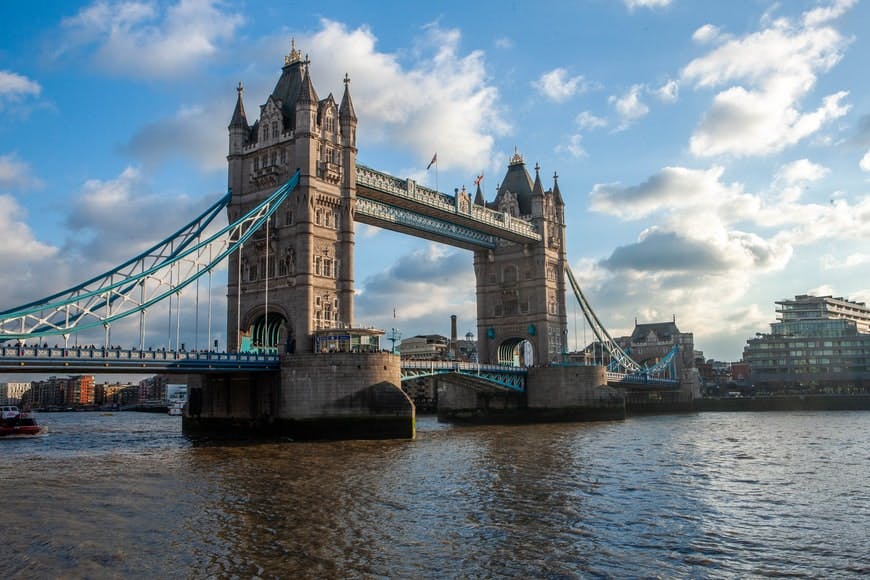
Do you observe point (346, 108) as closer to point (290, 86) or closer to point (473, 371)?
point (290, 86)

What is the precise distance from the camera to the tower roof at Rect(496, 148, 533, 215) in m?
83.9

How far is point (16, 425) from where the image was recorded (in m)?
65.6

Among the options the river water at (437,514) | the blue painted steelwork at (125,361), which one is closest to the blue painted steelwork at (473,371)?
the blue painted steelwork at (125,361)

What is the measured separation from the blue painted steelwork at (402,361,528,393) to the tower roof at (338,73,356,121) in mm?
19308

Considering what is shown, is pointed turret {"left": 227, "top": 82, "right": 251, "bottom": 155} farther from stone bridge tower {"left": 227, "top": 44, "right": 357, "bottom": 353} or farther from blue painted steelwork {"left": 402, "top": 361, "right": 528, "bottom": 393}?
blue painted steelwork {"left": 402, "top": 361, "right": 528, "bottom": 393}

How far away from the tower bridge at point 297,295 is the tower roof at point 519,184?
9.44 m

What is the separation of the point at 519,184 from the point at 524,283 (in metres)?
12.1

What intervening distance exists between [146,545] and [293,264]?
3601cm

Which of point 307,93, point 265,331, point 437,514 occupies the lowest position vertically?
point 437,514

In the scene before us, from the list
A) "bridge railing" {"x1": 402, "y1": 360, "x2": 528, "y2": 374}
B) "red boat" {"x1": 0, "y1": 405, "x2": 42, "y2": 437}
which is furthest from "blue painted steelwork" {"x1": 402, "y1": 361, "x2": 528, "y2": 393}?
"red boat" {"x1": 0, "y1": 405, "x2": 42, "y2": 437}

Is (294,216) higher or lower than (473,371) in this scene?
higher

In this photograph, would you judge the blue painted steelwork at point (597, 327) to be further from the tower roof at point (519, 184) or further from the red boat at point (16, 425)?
the red boat at point (16, 425)

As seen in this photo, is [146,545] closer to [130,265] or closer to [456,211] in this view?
[130,265]

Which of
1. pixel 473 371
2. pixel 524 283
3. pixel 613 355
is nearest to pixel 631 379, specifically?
pixel 613 355
